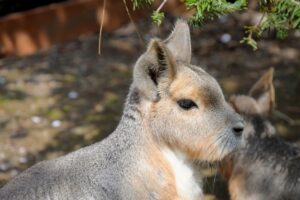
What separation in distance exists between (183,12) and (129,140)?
12.3 feet

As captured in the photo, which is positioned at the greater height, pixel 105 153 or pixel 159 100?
pixel 159 100

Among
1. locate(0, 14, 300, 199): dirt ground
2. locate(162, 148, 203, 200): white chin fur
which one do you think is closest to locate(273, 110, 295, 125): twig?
locate(0, 14, 300, 199): dirt ground

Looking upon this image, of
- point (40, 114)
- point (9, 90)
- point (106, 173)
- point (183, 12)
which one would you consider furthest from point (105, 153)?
point (183, 12)

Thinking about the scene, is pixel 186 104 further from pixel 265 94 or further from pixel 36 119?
pixel 36 119

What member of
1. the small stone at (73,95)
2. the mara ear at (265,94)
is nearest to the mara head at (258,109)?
the mara ear at (265,94)

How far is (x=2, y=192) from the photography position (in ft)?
9.21

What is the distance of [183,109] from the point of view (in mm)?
2650

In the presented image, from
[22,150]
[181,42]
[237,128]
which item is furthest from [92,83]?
[237,128]

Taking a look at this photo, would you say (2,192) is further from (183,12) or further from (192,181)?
(183,12)

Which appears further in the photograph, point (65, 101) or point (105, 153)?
point (65, 101)

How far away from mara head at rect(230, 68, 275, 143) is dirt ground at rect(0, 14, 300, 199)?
0.74 meters

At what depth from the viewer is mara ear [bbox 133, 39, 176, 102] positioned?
2.61 meters

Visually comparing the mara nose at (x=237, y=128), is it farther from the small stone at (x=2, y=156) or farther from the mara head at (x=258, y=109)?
the small stone at (x=2, y=156)

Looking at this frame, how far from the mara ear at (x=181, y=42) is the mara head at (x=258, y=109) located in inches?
35.5
